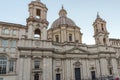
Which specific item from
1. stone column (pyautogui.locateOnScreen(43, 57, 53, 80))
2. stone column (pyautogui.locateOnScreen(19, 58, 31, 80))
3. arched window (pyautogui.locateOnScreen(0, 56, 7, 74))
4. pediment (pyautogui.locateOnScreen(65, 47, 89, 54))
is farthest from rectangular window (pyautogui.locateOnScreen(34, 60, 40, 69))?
pediment (pyautogui.locateOnScreen(65, 47, 89, 54))

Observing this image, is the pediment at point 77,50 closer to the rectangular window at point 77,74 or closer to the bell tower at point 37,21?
the rectangular window at point 77,74

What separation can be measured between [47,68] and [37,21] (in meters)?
11.0

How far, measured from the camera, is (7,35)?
90.3 feet

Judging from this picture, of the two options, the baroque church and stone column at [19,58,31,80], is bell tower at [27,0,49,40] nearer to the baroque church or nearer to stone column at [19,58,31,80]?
the baroque church

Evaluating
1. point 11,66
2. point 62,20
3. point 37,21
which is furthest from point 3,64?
point 62,20

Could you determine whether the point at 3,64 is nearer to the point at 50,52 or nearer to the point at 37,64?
the point at 37,64

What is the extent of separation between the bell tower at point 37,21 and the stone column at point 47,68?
5.14m

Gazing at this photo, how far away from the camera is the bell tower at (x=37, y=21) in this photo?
99.6 ft

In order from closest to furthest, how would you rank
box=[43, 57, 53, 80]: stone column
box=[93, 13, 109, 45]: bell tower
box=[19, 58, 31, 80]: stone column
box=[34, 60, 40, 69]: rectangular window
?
1. box=[19, 58, 31, 80]: stone column
2. box=[43, 57, 53, 80]: stone column
3. box=[34, 60, 40, 69]: rectangular window
4. box=[93, 13, 109, 45]: bell tower

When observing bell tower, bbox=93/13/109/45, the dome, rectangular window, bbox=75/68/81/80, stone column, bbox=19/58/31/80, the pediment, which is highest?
the dome

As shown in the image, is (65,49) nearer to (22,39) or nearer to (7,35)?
(22,39)

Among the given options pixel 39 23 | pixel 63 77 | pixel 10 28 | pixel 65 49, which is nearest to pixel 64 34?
pixel 65 49

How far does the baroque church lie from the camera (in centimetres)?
2708

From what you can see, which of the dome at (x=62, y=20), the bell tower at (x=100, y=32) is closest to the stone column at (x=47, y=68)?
the dome at (x=62, y=20)
